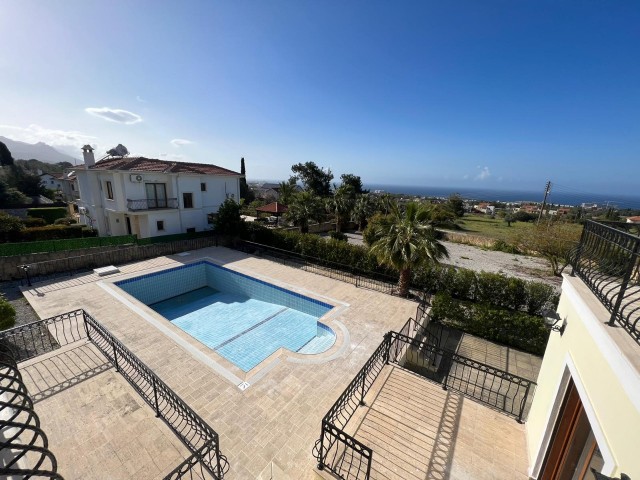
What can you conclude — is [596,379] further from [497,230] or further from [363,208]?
[497,230]

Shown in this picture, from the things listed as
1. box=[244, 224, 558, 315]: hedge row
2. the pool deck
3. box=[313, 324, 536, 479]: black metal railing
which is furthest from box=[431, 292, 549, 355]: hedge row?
box=[313, 324, 536, 479]: black metal railing

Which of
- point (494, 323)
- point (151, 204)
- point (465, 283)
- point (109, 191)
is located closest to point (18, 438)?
point (494, 323)

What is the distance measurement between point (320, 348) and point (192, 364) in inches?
176

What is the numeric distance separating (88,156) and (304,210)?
57.9ft

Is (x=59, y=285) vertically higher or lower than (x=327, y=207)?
lower

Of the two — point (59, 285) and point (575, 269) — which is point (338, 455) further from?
point (59, 285)

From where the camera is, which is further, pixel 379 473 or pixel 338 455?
pixel 338 455

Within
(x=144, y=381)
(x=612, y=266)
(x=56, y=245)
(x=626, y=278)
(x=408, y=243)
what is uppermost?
(x=626, y=278)

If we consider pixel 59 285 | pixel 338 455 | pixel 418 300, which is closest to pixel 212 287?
pixel 59 285

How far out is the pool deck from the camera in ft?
19.0

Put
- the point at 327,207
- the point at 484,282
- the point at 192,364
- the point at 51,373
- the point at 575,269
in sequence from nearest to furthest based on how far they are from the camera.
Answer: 1. the point at 575,269
2. the point at 51,373
3. the point at 192,364
4. the point at 484,282
5. the point at 327,207

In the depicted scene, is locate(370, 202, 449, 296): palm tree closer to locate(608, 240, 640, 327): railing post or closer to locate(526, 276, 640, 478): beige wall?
locate(526, 276, 640, 478): beige wall

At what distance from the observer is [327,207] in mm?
29016

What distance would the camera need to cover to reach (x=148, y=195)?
811 inches
